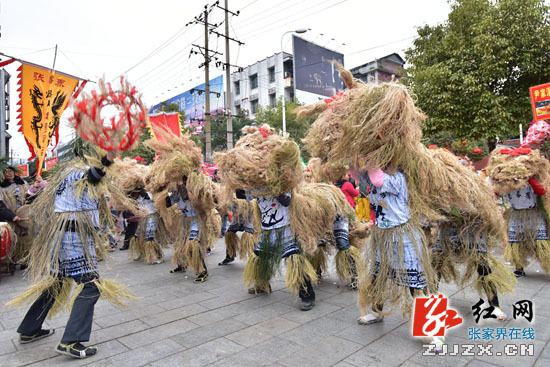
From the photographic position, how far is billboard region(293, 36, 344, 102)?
1200 inches

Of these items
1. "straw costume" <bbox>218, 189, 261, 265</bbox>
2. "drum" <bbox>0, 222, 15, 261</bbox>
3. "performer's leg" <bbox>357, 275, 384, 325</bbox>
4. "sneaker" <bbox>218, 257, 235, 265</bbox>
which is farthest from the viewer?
"sneaker" <bbox>218, 257, 235, 265</bbox>

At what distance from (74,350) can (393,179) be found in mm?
2713

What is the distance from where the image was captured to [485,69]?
34.6ft

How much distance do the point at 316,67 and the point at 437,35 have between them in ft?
67.2

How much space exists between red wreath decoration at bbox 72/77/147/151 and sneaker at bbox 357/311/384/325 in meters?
2.41

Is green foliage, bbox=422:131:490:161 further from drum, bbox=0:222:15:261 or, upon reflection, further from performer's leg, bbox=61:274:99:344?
drum, bbox=0:222:15:261

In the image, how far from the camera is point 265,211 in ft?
12.6

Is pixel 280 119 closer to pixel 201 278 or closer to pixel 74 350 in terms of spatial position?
pixel 201 278

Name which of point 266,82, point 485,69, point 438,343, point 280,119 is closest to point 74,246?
point 438,343

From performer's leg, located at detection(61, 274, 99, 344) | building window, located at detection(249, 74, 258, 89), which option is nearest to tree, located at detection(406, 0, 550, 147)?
performer's leg, located at detection(61, 274, 99, 344)

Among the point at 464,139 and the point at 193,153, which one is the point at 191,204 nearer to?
the point at 193,153

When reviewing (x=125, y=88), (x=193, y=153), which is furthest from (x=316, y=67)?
(x=125, y=88)

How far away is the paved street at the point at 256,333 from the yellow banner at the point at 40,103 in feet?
10.4

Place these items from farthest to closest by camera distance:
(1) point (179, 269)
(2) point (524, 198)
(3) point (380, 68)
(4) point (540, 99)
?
(3) point (380, 68) → (4) point (540, 99) → (1) point (179, 269) → (2) point (524, 198)
